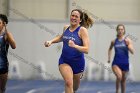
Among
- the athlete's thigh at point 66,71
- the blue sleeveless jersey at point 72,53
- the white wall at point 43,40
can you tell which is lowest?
the white wall at point 43,40

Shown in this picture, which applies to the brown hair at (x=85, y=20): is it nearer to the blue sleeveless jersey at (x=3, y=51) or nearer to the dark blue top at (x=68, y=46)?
the dark blue top at (x=68, y=46)

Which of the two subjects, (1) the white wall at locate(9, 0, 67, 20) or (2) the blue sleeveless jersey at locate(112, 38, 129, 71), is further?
(1) the white wall at locate(9, 0, 67, 20)

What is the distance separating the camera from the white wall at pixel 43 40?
55.2 feet

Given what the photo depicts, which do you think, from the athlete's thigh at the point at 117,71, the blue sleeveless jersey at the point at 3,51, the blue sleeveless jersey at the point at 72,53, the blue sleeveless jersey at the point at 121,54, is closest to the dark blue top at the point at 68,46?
the blue sleeveless jersey at the point at 72,53

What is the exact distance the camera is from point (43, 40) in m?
16.9

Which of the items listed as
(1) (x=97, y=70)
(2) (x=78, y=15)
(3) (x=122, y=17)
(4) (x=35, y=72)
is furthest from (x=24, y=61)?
(2) (x=78, y=15)

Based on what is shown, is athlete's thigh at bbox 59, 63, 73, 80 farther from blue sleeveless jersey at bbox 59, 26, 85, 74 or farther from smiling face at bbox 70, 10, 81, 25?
smiling face at bbox 70, 10, 81, 25

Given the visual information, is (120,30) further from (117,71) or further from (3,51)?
(3,51)

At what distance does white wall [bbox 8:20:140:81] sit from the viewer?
55.2 feet

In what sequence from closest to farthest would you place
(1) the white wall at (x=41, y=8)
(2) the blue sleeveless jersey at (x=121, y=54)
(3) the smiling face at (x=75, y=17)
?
(3) the smiling face at (x=75, y=17) → (2) the blue sleeveless jersey at (x=121, y=54) → (1) the white wall at (x=41, y=8)

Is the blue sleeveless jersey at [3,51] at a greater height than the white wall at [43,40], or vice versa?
the blue sleeveless jersey at [3,51]

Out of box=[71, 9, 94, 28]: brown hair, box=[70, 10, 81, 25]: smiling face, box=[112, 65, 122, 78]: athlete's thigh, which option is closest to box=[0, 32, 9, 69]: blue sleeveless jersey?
box=[70, 10, 81, 25]: smiling face

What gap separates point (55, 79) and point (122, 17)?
12.7ft

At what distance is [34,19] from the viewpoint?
16984 millimetres
